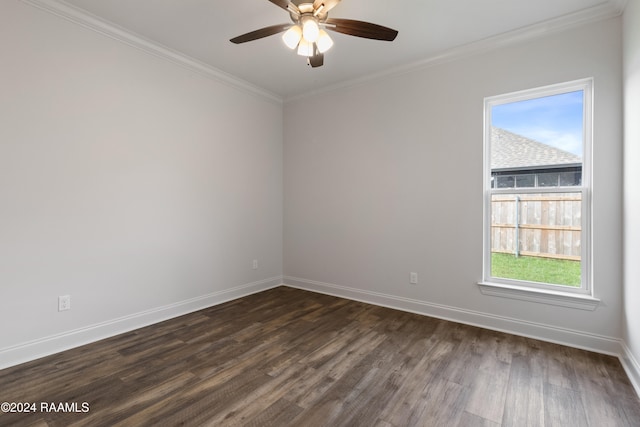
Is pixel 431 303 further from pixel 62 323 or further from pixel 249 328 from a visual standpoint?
pixel 62 323

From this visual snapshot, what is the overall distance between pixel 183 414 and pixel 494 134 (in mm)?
3459

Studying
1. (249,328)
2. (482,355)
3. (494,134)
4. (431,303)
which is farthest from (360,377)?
(494,134)

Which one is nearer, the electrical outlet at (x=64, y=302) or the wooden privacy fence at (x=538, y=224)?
the electrical outlet at (x=64, y=302)

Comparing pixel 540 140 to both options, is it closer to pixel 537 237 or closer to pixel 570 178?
pixel 570 178

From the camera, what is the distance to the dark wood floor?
1.72 m

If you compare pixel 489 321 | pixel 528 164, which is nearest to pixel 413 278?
pixel 489 321

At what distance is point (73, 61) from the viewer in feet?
8.23

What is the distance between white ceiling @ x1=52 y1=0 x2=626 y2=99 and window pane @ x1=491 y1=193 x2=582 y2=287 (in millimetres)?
1534

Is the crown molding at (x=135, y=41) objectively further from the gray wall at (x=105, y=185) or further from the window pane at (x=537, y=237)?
the window pane at (x=537, y=237)

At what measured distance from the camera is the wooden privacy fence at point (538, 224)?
2.66m

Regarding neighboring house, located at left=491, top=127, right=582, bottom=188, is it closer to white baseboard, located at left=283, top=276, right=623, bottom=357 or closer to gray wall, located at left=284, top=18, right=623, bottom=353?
gray wall, located at left=284, top=18, right=623, bottom=353

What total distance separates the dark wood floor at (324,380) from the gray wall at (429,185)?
0.42 meters

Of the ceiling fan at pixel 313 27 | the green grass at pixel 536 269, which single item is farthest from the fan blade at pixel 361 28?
the green grass at pixel 536 269

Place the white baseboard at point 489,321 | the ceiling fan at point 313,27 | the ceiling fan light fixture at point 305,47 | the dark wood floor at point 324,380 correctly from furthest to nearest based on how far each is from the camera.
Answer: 1. the white baseboard at point 489,321
2. the ceiling fan light fixture at point 305,47
3. the ceiling fan at point 313,27
4. the dark wood floor at point 324,380
